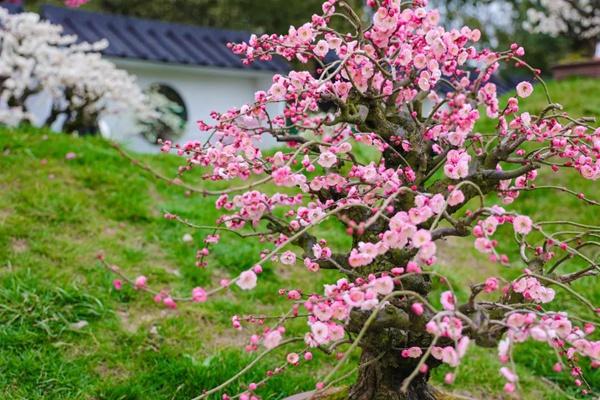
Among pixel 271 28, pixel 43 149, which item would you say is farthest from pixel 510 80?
pixel 43 149

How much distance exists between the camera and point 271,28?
64.3ft

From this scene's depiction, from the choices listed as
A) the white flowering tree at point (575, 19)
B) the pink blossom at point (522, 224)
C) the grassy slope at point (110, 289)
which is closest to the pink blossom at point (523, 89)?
the pink blossom at point (522, 224)

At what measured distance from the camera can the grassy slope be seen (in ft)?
10.5

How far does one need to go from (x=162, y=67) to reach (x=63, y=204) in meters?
6.71

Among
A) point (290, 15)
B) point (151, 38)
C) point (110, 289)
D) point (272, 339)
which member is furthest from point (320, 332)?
point (290, 15)

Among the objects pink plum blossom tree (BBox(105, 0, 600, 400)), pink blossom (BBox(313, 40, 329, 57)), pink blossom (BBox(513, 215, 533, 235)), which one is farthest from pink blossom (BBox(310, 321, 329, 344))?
pink blossom (BBox(313, 40, 329, 57))

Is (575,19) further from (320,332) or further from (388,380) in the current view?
(320,332)

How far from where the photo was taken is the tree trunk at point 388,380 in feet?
7.54

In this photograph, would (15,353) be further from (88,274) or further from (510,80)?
(510,80)

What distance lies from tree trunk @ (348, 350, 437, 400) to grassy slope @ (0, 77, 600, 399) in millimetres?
818

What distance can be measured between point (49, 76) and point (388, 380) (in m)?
6.91

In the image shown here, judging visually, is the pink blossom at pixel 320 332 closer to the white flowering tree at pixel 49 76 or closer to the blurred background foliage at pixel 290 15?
the white flowering tree at pixel 49 76

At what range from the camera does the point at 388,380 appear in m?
2.34

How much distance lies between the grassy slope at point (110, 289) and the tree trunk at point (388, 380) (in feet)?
2.68
